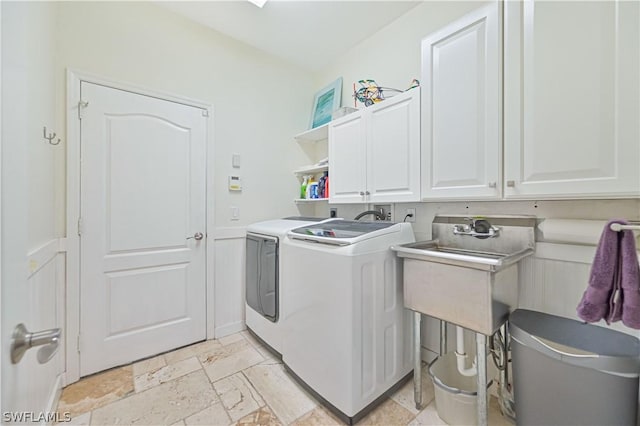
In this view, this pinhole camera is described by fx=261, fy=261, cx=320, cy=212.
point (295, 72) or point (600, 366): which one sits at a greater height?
point (295, 72)

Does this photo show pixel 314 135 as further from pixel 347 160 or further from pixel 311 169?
pixel 347 160

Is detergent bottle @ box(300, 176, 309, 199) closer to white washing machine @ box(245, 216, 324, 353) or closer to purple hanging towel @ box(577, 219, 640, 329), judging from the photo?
white washing machine @ box(245, 216, 324, 353)

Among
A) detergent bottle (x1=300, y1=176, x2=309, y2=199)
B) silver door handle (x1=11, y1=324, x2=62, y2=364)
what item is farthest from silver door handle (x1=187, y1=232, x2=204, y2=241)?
silver door handle (x1=11, y1=324, x2=62, y2=364)

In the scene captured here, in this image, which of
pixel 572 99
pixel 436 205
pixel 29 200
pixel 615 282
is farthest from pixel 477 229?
pixel 29 200

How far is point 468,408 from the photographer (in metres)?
1.35

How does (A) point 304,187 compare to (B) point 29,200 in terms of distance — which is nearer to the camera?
(B) point 29,200

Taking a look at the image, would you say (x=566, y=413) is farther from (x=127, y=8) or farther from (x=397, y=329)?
(x=127, y=8)

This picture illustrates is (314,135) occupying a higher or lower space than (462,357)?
higher

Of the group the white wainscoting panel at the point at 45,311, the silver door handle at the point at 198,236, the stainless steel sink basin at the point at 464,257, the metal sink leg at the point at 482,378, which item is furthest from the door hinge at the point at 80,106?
the metal sink leg at the point at 482,378

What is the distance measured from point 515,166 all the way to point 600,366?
86 cm

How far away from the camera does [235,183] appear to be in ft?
8.18

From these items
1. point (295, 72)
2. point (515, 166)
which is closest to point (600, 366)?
point (515, 166)

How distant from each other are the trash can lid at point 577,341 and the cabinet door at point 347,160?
3.96 feet

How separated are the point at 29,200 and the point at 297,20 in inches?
86.2
